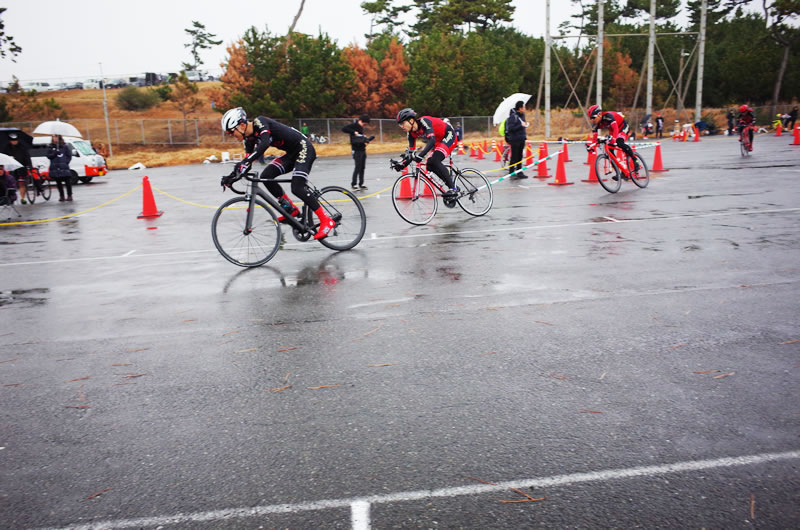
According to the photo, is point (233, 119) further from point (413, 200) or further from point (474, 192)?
point (474, 192)

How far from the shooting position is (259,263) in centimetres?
881

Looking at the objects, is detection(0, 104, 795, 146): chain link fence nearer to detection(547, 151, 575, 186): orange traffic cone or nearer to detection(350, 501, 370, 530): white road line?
detection(547, 151, 575, 186): orange traffic cone

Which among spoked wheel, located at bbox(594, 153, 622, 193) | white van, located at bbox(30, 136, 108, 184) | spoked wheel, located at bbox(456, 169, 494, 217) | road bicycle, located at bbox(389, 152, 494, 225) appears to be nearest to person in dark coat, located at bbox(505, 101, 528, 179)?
spoked wheel, located at bbox(594, 153, 622, 193)

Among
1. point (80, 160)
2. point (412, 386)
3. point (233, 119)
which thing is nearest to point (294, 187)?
point (233, 119)

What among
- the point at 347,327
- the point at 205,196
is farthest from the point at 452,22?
the point at 347,327

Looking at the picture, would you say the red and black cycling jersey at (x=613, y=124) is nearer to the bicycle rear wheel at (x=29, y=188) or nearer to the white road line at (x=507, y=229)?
the white road line at (x=507, y=229)

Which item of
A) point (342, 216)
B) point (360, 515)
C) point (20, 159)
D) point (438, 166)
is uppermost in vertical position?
point (20, 159)

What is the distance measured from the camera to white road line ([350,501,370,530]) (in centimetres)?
294

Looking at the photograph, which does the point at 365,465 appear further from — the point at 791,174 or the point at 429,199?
the point at 791,174

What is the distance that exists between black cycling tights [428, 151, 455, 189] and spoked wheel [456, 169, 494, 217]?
0.44 m

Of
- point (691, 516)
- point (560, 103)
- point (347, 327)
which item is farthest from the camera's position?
point (560, 103)

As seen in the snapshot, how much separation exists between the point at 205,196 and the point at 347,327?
46.9ft

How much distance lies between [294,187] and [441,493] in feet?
20.9

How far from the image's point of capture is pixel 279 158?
9.09 m
